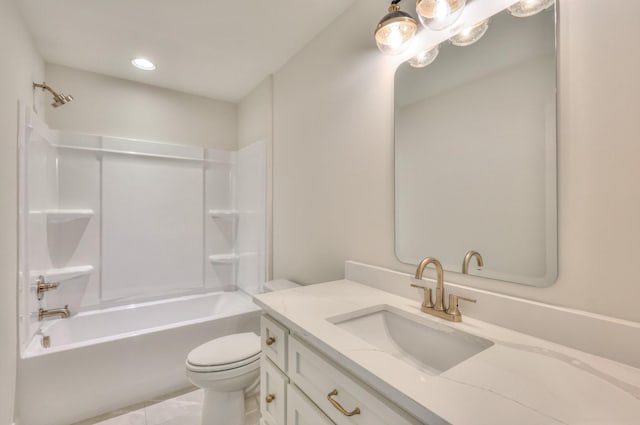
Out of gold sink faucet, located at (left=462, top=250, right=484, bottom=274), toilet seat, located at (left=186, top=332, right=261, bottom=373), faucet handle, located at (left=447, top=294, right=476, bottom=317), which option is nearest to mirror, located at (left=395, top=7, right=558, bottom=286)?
gold sink faucet, located at (left=462, top=250, right=484, bottom=274)

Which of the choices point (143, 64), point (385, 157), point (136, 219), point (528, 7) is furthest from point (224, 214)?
point (528, 7)

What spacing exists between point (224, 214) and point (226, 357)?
67.4 inches

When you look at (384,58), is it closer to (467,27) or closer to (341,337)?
(467,27)

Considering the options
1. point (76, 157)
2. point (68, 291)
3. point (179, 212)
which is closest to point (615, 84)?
point (179, 212)

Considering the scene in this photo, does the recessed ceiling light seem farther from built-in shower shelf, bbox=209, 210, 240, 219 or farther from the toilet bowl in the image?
the toilet bowl

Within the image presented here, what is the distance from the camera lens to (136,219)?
2695 mm

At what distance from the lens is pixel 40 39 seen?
1993 mm

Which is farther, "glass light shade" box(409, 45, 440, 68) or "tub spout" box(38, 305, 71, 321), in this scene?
"tub spout" box(38, 305, 71, 321)

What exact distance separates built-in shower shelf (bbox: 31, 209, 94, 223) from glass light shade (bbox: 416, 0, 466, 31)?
278cm

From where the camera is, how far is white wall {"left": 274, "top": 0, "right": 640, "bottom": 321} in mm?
778

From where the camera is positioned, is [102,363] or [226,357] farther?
[102,363]

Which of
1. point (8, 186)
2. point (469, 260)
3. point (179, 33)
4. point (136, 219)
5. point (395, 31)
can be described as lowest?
point (469, 260)

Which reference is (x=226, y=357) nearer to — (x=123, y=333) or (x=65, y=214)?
(x=123, y=333)

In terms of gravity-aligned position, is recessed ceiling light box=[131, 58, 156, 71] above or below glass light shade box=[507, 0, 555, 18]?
above
